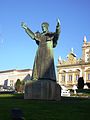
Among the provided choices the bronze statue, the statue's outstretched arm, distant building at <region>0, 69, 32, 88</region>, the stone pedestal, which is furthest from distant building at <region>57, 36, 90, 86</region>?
the stone pedestal

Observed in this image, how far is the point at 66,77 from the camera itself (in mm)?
89812

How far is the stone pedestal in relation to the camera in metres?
17.0

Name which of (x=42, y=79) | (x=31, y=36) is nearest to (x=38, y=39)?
(x=31, y=36)

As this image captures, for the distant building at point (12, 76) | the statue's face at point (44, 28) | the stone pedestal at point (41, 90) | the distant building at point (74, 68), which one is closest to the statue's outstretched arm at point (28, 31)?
the statue's face at point (44, 28)

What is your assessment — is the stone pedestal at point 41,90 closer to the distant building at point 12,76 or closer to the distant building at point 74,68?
the distant building at point 74,68

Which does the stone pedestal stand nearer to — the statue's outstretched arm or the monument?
the monument

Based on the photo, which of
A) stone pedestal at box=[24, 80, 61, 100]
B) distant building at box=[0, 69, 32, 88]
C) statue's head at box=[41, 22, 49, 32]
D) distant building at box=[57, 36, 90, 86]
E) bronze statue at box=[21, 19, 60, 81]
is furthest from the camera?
distant building at box=[0, 69, 32, 88]

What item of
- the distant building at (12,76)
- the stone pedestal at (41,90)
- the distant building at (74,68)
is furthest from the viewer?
the distant building at (12,76)

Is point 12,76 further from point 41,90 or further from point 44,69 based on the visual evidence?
point 41,90

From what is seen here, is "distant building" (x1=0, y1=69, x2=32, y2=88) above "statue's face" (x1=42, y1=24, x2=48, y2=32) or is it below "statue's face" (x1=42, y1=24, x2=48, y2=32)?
above

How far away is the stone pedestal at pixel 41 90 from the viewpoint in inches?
671

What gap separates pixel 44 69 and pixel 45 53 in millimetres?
779

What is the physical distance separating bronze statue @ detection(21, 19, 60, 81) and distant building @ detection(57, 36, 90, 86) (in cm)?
6632

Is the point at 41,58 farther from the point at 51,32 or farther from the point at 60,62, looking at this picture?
the point at 60,62
